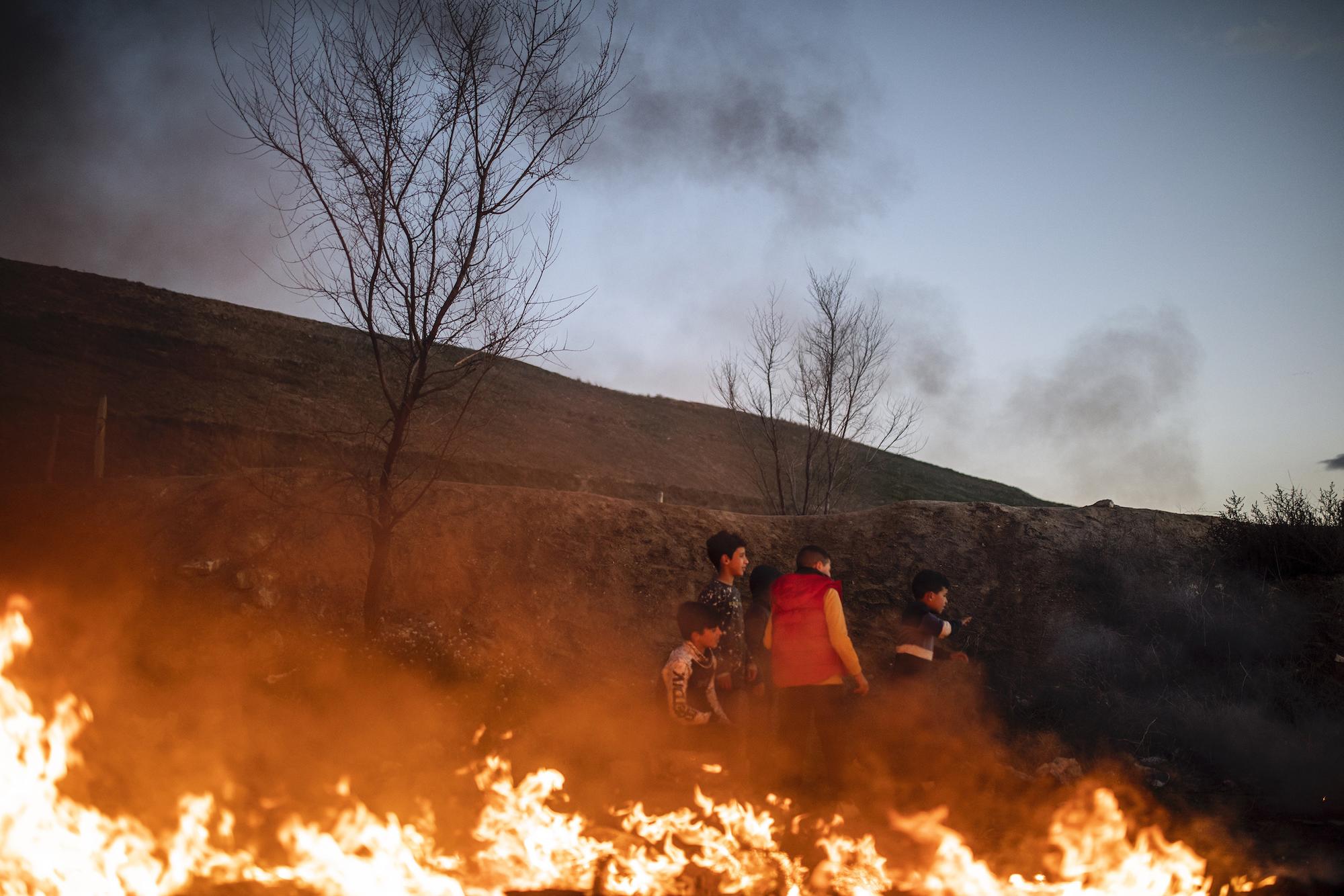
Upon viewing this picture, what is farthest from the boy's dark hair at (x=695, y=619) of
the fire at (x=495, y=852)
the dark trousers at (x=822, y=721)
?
the fire at (x=495, y=852)

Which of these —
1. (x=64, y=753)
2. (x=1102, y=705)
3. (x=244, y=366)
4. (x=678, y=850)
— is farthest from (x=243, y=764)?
(x=244, y=366)

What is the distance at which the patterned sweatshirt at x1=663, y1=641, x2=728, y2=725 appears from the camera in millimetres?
5984

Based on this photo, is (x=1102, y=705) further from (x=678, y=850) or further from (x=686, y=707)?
(x=678, y=850)

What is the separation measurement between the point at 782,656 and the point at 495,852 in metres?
2.09

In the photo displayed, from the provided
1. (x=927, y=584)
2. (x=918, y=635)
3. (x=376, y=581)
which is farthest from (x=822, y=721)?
(x=376, y=581)

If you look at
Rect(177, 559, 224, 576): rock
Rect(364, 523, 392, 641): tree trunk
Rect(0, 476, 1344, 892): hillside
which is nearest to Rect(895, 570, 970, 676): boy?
Rect(0, 476, 1344, 892): hillside

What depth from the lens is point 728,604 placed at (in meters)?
6.24

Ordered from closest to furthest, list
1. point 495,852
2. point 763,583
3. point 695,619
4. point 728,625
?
point 495,852
point 695,619
point 728,625
point 763,583

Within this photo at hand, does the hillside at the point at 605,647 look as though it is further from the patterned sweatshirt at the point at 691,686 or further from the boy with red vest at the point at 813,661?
the patterned sweatshirt at the point at 691,686

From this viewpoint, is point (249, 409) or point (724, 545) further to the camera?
point (249, 409)

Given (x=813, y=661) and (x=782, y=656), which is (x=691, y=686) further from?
(x=813, y=661)

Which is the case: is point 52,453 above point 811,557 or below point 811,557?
above

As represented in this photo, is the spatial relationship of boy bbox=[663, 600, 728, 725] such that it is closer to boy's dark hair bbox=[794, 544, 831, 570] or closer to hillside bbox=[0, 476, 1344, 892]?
boy's dark hair bbox=[794, 544, 831, 570]

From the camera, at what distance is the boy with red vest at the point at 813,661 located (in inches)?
213
